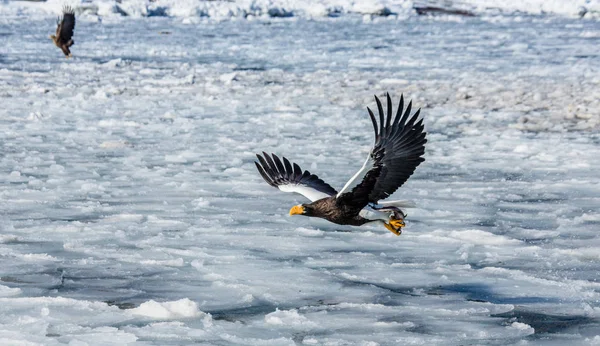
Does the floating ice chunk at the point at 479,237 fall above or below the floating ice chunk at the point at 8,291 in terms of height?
above

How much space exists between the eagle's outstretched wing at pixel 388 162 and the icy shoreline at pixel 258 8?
33.2 meters

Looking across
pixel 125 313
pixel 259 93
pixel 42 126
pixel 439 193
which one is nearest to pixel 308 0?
pixel 259 93

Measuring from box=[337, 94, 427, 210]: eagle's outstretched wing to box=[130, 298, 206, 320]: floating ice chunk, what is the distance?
0.95 m

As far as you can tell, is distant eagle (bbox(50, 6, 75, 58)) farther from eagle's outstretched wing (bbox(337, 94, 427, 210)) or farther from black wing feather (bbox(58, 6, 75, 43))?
eagle's outstretched wing (bbox(337, 94, 427, 210))

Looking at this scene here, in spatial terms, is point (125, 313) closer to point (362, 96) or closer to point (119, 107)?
point (119, 107)

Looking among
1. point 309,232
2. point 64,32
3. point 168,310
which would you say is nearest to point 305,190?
point 309,232

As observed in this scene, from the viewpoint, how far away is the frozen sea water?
444cm

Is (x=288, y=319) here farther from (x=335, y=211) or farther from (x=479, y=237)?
(x=479, y=237)

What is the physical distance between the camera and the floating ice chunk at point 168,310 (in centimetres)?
443

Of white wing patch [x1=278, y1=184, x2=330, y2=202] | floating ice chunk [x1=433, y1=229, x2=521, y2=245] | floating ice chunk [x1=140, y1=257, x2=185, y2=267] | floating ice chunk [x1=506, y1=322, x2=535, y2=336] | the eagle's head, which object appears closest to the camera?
floating ice chunk [x1=506, y1=322, x2=535, y2=336]

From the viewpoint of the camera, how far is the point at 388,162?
4.81m

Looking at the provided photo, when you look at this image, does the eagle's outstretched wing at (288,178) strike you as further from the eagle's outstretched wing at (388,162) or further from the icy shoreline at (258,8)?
the icy shoreline at (258,8)

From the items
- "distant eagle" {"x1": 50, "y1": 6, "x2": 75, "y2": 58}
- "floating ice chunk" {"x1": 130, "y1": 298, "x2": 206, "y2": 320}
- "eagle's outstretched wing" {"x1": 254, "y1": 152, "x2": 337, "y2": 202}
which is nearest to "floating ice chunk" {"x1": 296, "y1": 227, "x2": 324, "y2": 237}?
"eagle's outstretched wing" {"x1": 254, "y1": 152, "x2": 337, "y2": 202}

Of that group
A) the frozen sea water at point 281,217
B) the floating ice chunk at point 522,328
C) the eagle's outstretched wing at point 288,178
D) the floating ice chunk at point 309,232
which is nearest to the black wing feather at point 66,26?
the frozen sea water at point 281,217
